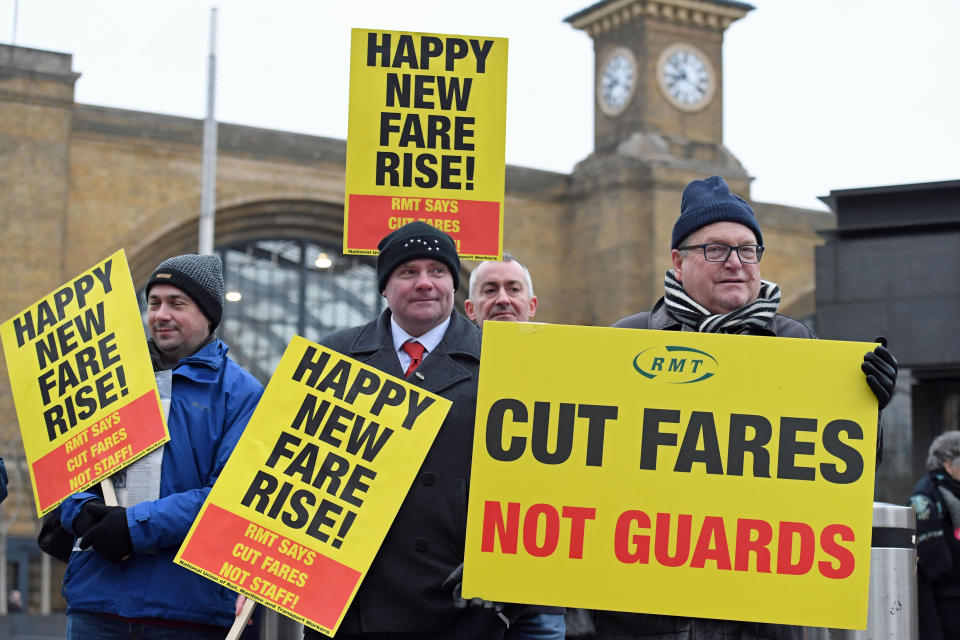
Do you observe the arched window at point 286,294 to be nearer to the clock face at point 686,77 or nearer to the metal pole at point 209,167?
the clock face at point 686,77

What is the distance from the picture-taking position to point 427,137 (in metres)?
7.02

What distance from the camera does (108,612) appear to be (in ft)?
14.9

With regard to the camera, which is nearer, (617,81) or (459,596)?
(459,596)

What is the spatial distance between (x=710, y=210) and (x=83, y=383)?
2172 mm

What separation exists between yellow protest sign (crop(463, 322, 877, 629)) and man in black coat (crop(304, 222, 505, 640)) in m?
0.43

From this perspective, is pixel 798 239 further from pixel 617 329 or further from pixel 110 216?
pixel 617 329

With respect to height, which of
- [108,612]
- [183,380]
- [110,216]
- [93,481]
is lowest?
[108,612]

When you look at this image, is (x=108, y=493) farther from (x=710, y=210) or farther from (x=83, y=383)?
(x=710, y=210)

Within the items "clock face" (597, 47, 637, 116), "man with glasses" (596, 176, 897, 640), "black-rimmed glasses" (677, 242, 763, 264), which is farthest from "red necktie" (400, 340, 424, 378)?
"clock face" (597, 47, 637, 116)

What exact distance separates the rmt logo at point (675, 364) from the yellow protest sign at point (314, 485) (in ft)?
2.13

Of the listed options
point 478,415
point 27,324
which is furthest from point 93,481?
point 478,415

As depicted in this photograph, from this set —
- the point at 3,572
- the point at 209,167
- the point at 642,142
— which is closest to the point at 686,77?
the point at 642,142

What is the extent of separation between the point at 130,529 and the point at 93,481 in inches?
11.4

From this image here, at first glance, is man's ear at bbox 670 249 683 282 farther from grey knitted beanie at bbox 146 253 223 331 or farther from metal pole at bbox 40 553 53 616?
metal pole at bbox 40 553 53 616
